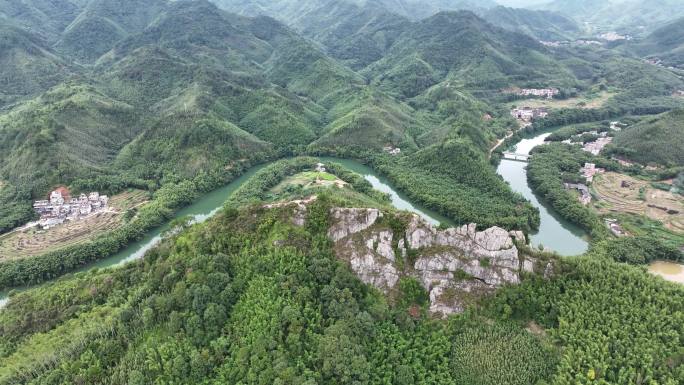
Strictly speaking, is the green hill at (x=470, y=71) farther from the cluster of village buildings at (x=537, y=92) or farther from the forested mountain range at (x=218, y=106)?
the cluster of village buildings at (x=537, y=92)

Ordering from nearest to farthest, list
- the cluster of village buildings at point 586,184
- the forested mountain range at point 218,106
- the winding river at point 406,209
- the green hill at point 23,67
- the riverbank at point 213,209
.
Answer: the riverbank at point 213,209 < the winding river at point 406,209 < the cluster of village buildings at point 586,184 < the forested mountain range at point 218,106 < the green hill at point 23,67

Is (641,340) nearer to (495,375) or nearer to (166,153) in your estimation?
(495,375)

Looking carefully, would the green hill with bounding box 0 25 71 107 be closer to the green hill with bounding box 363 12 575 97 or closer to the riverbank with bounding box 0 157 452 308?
the riverbank with bounding box 0 157 452 308

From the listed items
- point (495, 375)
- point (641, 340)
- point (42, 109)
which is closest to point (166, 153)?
point (42, 109)

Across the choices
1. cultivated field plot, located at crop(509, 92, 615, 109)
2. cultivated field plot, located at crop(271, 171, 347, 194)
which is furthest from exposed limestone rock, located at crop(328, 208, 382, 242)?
cultivated field plot, located at crop(509, 92, 615, 109)

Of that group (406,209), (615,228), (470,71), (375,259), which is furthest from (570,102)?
(375,259)

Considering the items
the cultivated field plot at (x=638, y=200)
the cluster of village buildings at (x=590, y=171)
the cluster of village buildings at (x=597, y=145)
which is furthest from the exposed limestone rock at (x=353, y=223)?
the cluster of village buildings at (x=597, y=145)
